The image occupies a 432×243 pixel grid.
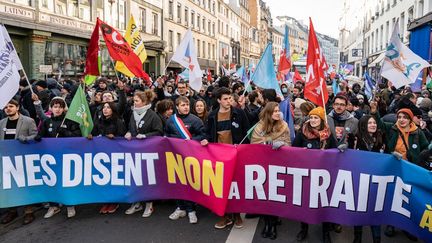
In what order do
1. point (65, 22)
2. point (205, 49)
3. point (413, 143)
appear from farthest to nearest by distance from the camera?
point (205, 49) → point (65, 22) → point (413, 143)

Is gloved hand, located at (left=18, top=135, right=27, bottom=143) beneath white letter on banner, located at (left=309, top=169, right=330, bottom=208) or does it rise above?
above

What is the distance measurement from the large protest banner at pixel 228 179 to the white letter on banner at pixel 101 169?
0.01 meters

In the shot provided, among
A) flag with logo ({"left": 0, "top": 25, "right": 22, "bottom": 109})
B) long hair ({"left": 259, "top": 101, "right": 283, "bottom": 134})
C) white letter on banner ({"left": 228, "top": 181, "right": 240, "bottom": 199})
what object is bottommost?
white letter on banner ({"left": 228, "top": 181, "right": 240, "bottom": 199})

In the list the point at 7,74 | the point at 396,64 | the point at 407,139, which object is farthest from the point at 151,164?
the point at 396,64

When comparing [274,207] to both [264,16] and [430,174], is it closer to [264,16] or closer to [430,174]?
[430,174]

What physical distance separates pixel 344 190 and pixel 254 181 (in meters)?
1.08

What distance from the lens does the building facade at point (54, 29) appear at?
17547mm

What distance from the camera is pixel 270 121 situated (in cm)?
507

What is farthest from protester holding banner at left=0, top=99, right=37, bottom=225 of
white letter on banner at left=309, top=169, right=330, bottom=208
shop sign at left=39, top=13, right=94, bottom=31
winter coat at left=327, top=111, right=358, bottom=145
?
shop sign at left=39, top=13, right=94, bottom=31

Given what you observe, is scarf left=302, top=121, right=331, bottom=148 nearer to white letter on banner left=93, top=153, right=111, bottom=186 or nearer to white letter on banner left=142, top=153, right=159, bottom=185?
white letter on banner left=142, top=153, right=159, bottom=185

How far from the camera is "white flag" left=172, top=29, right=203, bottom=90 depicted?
8.30 meters

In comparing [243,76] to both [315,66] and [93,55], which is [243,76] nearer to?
[93,55]

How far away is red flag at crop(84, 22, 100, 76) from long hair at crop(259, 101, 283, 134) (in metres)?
3.73

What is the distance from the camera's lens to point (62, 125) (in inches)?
229
